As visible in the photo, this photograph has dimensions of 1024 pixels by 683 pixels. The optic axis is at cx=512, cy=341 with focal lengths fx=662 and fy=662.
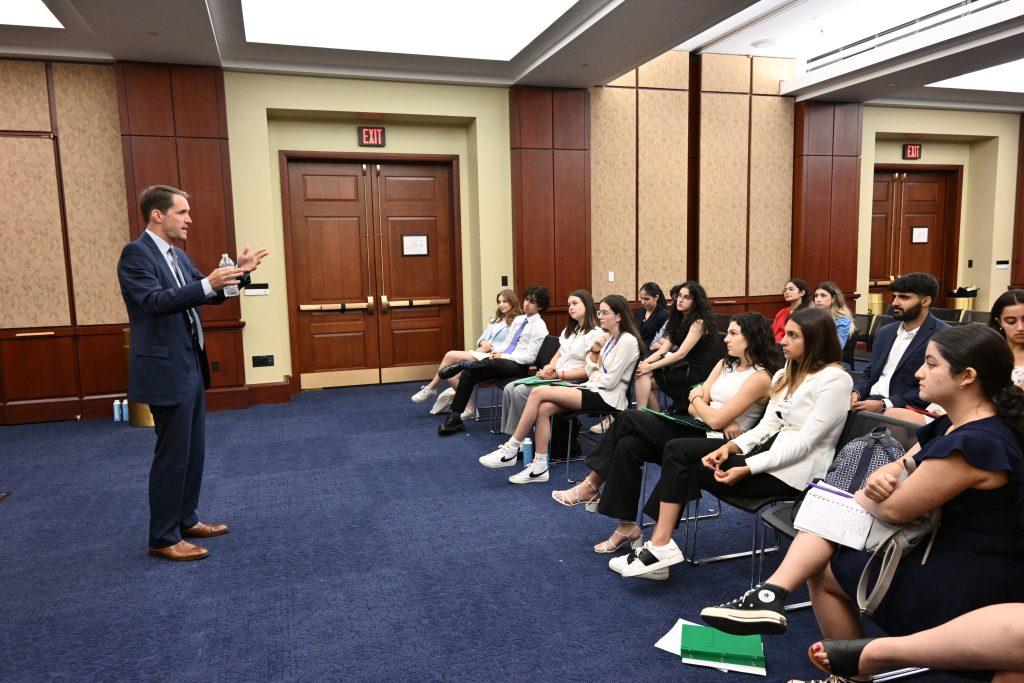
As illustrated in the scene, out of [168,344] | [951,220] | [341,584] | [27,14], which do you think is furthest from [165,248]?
[951,220]

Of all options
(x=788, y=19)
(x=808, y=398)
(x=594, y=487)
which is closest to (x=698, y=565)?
(x=594, y=487)

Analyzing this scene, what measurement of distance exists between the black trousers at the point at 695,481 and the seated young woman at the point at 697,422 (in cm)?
20

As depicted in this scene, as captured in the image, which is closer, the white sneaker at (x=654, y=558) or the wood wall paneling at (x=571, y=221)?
the white sneaker at (x=654, y=558)

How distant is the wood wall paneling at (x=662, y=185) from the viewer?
786cm

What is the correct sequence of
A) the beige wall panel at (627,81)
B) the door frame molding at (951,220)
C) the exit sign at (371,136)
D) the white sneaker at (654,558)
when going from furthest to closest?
1. the door frame molding at (951,220)
2. the beige wall panel at (627,81)
3. the exit sign at (371,136)
4. the white sneaker at (654,558)

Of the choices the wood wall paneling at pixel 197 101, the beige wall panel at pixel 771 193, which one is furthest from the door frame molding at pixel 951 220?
the wood wall paneling at pixel 197 101

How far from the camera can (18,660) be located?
2.50 meters

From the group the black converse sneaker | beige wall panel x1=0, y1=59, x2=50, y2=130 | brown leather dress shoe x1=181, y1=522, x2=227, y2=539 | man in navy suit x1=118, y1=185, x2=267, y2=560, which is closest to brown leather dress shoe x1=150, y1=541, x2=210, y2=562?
man in navy suit x1=118, y1=185, x2=267, y2=560

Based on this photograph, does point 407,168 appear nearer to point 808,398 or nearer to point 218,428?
point 218,428

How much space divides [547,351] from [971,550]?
3.81 m

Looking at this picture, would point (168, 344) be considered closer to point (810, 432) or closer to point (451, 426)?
point (451, 426)

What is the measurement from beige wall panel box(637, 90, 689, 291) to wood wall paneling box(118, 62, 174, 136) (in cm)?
505

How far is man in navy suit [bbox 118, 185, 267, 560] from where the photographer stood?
3078 millimetres

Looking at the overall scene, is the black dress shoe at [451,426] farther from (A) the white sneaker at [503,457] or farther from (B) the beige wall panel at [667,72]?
(B) the beige wall panel at [667,72]
